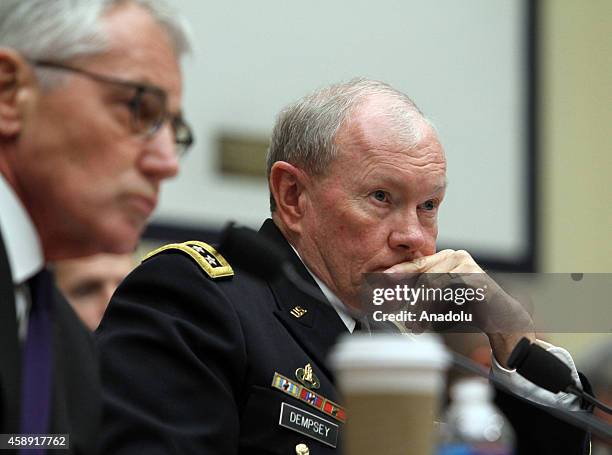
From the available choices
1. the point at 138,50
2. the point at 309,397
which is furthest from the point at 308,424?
the point at 138,50

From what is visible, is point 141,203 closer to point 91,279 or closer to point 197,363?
point 197,363

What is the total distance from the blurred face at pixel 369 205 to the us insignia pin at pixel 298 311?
0.33ft

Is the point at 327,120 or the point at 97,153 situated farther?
the point at 327,120

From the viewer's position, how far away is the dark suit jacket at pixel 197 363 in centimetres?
204

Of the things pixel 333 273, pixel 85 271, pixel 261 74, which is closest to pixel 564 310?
pixel 333 273

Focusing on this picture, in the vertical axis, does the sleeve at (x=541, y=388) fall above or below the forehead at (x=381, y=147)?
below

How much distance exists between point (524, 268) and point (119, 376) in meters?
4.46

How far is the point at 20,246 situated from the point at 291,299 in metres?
0.82

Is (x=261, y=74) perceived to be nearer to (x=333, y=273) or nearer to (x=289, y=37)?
(x=289, y=37)

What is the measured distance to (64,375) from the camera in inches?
69.1

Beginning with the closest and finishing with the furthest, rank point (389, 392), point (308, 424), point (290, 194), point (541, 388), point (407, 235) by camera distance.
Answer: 1. point (389, 392)
2. point (541, 388)
3. point (308, 424)
4. point (407, 235)
5. point (290, 194)

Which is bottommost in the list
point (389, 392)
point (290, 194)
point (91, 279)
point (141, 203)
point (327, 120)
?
point (389, 392)

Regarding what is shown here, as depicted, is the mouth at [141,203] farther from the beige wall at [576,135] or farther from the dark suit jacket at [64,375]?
the beige wall at [576,135]
